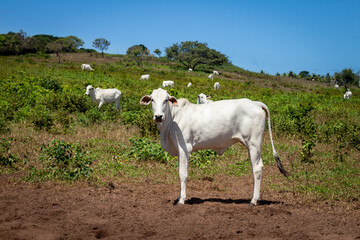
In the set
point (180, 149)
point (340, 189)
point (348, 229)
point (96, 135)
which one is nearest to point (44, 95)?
point (96, 135)

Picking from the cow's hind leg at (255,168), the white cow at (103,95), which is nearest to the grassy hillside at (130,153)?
the cow's hind leg at (255,168)

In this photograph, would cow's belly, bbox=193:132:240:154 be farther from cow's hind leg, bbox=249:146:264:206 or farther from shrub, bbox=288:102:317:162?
shrub, bbox=288:102:317:162

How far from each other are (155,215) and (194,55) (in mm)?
63563

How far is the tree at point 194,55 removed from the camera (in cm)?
6543

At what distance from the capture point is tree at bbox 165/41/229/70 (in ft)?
215

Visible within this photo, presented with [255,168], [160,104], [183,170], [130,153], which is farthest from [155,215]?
[130,153]

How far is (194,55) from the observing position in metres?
67.2

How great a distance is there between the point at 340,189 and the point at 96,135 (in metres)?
6.78

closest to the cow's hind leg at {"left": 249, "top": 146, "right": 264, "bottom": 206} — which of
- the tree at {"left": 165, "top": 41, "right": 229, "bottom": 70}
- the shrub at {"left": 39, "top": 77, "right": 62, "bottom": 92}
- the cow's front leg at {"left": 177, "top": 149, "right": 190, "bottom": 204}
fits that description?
the cow's front leg at {"left": 177, "top": 149, "right": 190, "bottom": 204}

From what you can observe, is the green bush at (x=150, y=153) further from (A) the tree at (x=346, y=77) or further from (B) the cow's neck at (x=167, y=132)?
(A) the tree at (x=346, y=77)

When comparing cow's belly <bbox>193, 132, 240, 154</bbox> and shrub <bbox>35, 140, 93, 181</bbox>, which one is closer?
cow's belly <bbox>193, 132, 240, 154</bbox>

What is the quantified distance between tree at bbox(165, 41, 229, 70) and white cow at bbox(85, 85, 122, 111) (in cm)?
4761

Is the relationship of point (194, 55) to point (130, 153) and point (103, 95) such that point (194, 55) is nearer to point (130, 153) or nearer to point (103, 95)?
point (103, 95)

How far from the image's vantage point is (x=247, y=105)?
6004mm
